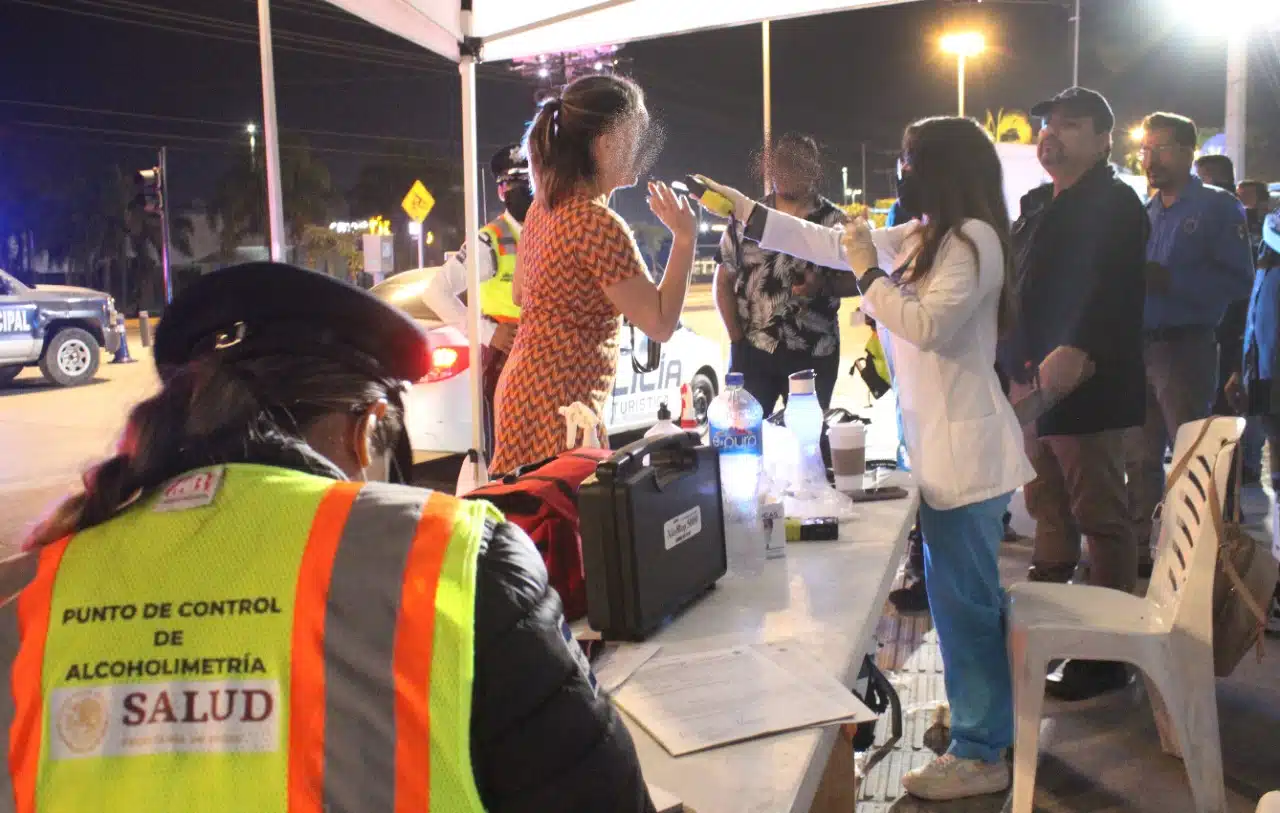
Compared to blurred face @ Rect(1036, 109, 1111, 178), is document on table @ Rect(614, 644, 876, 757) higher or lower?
lower

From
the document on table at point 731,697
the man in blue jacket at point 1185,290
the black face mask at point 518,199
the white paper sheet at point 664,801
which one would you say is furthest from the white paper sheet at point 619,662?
the man in blue jacket at point 1185,290

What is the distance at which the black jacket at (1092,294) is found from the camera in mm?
3295

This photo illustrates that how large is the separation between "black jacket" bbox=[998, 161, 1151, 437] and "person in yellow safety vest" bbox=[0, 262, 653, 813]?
2730 mm

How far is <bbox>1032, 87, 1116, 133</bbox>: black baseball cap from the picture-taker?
11.4 ft

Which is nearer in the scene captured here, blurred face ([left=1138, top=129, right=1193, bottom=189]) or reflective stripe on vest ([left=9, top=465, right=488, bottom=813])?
reflective stripe on vest ([left=9, top=465, right=488, bottom=813])

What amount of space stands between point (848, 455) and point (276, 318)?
2076 millimetres

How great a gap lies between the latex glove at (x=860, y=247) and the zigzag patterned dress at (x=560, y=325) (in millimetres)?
614

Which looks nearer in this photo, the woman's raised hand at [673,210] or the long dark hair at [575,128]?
the long dark hair at [575,128]

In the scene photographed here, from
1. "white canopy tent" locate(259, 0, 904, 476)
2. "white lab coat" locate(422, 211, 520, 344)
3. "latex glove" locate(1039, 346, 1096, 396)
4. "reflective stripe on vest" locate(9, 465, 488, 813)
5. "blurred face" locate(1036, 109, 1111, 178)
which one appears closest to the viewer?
"reflective stripe on vest" locate(9, 465, 488, 813)

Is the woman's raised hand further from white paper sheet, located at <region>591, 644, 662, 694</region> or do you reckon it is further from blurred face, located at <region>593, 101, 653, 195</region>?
white paper sheet, located at <region>591, 644, 662, 694</region>

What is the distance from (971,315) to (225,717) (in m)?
2.14

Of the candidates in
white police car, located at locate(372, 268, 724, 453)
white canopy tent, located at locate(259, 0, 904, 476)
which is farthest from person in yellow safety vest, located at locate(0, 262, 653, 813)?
white police car, located at locate(372, 268, 724, 453)

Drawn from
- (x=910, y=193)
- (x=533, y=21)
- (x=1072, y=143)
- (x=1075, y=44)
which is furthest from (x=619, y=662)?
(x=1075, y=44)

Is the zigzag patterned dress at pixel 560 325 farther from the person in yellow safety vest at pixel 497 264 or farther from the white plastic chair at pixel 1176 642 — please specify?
the person in yellow safety vest at pixel 497 264
